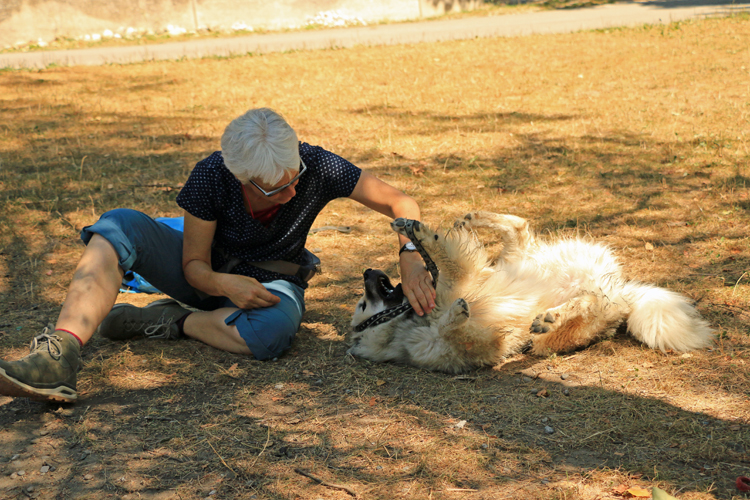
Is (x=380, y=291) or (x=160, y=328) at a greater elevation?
(x=380, y=291)

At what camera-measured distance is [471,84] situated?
382 inches

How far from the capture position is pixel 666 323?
3109 millimetres

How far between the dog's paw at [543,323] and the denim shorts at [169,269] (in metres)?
1.27

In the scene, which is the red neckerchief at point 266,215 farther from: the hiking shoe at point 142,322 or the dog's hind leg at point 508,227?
the dog's hind leg at point 508,227

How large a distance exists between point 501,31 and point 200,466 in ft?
47.6

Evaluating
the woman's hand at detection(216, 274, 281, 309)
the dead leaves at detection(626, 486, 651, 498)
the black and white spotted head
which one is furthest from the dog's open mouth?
the dead leaves at detection(626, 486, 651, 498)

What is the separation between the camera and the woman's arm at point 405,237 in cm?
325

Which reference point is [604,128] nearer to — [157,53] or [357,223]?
[357,223]

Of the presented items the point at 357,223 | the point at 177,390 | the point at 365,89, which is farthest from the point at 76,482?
the point at 365,89

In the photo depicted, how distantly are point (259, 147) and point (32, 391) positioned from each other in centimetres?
142

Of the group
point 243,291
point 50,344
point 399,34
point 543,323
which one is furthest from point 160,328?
point 399,34

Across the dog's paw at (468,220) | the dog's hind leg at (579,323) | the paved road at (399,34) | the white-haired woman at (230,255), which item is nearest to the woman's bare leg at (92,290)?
the white-haired woman at (230,255)

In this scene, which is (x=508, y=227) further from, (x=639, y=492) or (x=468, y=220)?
(x=639, y=492)

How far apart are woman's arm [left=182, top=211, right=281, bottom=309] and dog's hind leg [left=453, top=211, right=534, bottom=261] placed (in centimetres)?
135
